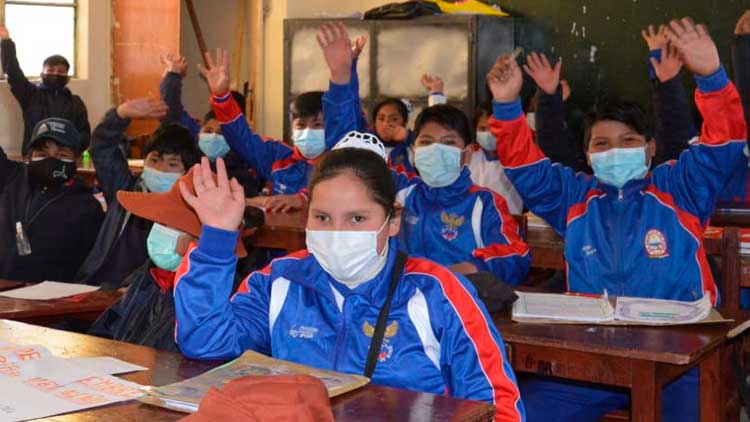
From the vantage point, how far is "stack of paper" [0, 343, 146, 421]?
1.96m

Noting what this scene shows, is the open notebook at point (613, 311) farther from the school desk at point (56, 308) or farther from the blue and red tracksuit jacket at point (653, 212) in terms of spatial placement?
the school desk at point (56, 308)

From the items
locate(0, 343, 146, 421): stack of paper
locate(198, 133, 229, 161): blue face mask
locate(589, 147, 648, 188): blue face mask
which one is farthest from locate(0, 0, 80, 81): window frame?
locate(0, 343, 146, 421): stack of paper

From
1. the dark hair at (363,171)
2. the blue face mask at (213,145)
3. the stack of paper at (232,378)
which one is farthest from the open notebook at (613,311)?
the blue face mask at (213,145)

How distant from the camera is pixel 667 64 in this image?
4.94 m

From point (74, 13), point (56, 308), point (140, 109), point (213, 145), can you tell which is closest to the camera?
point (56, 308)

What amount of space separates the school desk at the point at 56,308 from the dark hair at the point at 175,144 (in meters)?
1.10

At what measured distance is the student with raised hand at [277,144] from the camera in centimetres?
585

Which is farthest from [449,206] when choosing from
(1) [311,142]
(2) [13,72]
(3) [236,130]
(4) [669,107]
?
(2) [13,72]

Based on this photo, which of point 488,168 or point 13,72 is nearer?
point 488,168

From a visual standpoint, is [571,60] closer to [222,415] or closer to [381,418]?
[381,418]

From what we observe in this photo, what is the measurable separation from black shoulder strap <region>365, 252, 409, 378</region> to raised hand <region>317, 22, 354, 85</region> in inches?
101

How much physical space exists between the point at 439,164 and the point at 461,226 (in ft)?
0.92

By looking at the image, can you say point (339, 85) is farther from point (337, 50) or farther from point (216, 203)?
point (216, 203)

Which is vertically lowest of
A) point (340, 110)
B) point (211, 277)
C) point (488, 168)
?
point (211, 277)
